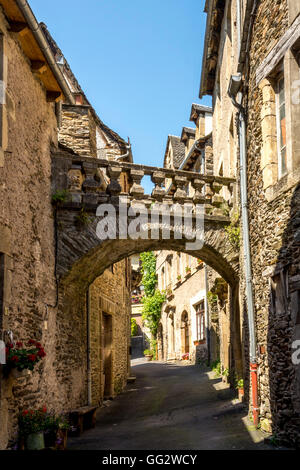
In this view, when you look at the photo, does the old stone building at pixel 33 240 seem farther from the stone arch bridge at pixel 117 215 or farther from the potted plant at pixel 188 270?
the potted plant at pixel 188 270

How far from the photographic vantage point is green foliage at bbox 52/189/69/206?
323 inches

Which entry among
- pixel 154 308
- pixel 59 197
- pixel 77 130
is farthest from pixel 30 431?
pixel 154 308

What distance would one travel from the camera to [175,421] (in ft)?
29.4

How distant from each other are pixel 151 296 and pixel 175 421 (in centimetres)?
1925

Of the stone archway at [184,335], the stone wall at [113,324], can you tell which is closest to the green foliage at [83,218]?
the stone wall at [113,324]

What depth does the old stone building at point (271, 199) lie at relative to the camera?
620cm

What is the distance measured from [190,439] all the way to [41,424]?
2.17 m

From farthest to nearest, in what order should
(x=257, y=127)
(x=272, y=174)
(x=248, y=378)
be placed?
(x=248, y=378) < (x=257, y=127) < (x=272, y=174)

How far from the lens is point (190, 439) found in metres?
7.30

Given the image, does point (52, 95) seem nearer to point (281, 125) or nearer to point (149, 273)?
point (281, 125)

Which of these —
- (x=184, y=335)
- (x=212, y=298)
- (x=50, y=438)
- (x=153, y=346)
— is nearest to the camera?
(x=50, y=438)

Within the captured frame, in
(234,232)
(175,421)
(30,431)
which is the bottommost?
(175,421)

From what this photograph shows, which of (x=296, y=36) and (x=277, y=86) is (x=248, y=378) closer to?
(x=277, y=86)
